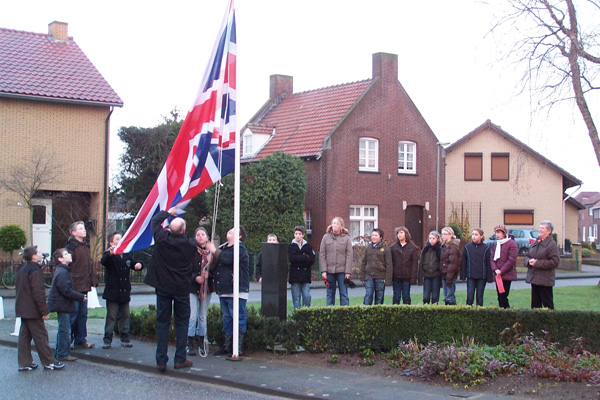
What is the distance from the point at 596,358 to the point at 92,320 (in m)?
10.2

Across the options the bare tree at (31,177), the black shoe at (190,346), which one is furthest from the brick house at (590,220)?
the black shoe at (190,346)

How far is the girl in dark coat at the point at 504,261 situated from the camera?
13.2 m

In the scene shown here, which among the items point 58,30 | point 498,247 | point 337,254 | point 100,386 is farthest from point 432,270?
point 58,30

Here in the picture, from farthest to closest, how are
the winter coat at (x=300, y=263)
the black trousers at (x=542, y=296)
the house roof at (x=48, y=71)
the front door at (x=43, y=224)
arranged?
1. the front door at (x=43, y=224)
2. the house roof at (x=48, y=71)
3. the winter coat at (x=300, y=263)
4. the black trousers at (x=542, y=296)

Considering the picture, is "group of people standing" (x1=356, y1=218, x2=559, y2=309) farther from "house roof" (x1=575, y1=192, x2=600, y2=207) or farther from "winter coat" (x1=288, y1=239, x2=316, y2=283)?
"house roof" (x1=575, y1=192, x2=600, y2=207)

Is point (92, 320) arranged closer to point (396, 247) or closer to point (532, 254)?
point (396, 247)

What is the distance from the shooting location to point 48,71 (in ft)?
91.0

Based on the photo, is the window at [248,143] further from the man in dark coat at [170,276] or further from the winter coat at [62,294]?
the man in dark coat at [170,276]

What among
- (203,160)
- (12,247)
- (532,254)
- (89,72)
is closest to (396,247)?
(532,254)

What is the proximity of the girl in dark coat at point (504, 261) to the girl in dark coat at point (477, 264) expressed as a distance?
0.20 meters

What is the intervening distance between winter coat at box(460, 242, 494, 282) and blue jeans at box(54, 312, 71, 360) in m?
7.15

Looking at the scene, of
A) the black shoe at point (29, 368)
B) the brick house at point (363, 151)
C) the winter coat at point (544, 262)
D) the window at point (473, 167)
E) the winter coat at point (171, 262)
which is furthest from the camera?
the window at point (473, 167)

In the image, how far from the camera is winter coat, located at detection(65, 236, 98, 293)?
35.8ft

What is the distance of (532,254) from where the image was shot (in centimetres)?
1211
